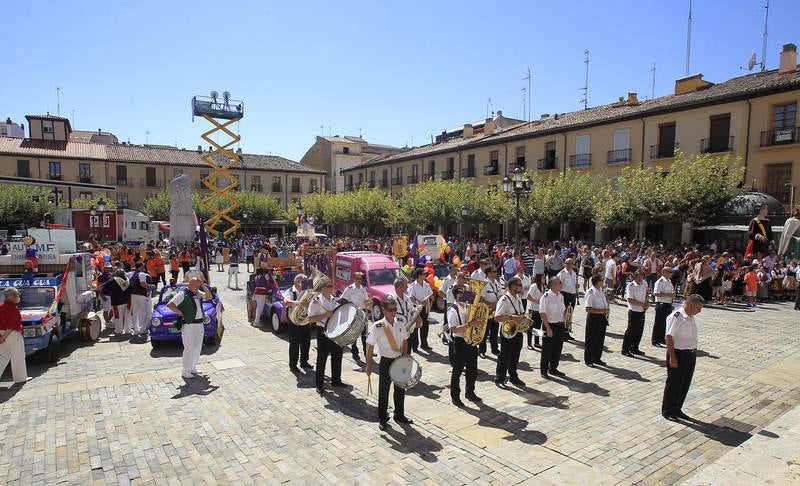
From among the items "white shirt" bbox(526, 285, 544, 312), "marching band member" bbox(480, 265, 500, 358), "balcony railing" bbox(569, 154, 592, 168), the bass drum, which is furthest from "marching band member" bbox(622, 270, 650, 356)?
"balcony railing" bbox(569, 154, 592, 168)

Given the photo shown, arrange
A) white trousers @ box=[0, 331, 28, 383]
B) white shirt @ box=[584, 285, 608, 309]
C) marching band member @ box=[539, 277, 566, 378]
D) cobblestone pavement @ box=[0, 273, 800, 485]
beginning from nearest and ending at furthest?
cobblestone pavement @ box=[0, 273, 800, 485], white trousers @ box=[0, 331, 28, 383], marching band member @ box=[539, 277, 566, 378], white shirt @ box=[584, 285, 608, 309]

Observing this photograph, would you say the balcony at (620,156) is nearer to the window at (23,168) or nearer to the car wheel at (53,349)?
the car wheel at (53,349)

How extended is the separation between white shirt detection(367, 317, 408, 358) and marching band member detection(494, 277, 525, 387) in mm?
1925

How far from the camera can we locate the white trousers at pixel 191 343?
8531 mm

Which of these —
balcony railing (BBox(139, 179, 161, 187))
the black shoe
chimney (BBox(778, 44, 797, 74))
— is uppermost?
chimney (BBox(778, 44, 797, 74))

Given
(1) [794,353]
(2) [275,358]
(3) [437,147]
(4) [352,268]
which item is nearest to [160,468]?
(2) [275,358]

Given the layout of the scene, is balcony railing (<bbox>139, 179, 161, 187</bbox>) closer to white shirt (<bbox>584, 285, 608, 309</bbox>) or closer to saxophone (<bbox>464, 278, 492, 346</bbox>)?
white shirt (<bbox>584, 285, 608, 309</bbox>)

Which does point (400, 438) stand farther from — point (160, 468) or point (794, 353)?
point (794, 353)

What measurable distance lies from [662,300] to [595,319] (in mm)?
2031

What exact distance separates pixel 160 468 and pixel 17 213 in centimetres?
4469

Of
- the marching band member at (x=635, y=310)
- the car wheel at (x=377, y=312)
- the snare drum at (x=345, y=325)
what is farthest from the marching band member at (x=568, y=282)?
the snare drum at (x=345, y=325)

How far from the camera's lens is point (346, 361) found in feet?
31.9

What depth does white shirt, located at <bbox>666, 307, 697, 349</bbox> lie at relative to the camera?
6.56 m

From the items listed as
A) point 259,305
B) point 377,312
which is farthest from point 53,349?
point 377,312
